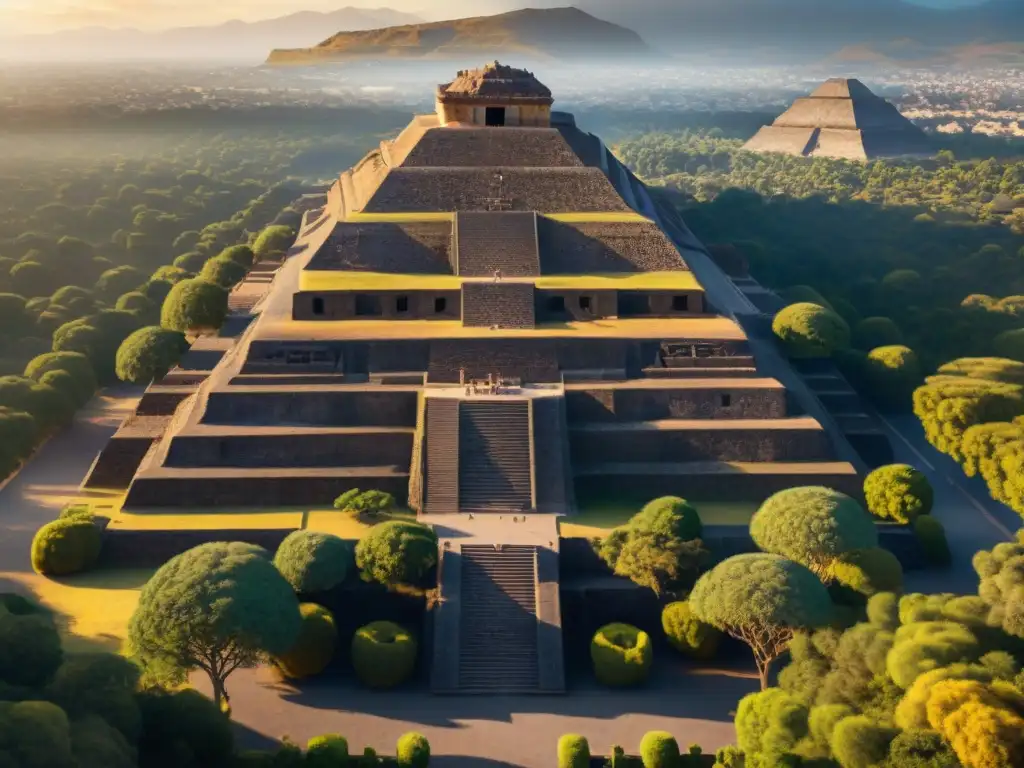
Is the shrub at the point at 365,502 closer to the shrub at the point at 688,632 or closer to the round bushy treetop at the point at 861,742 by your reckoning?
the shrub at the point at 688,632

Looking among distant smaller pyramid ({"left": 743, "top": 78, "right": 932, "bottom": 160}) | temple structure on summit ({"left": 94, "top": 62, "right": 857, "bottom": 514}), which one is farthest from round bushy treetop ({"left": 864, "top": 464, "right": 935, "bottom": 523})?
distant smaller pyramid ({"left": 743, "top": 78, "right": 932, "bottom": 160})

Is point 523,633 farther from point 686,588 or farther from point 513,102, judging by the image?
point 513,102

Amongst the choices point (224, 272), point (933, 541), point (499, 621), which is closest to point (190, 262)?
point (224, 272)

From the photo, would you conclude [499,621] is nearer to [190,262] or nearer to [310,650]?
[310,650]

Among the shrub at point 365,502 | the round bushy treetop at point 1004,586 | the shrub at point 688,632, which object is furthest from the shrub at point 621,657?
the round bushy treetop at point 1004,586

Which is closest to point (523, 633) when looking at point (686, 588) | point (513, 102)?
point (686, 588)

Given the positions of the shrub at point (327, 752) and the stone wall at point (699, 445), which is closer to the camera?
the shrub at point (327, 752)
